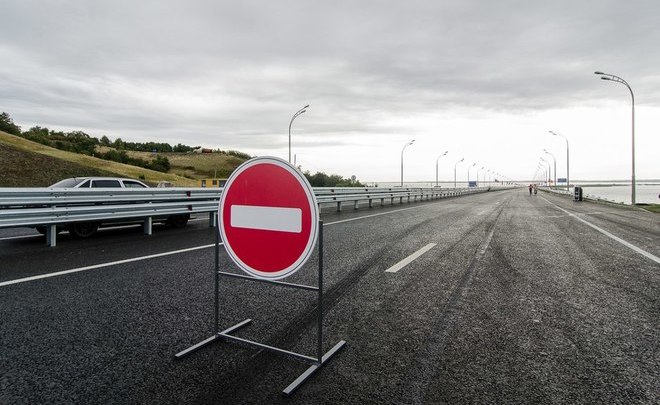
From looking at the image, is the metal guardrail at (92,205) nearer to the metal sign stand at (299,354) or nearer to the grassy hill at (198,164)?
the metal sign stand at (299,354)

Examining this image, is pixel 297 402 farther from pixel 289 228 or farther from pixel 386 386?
pixel 289 228

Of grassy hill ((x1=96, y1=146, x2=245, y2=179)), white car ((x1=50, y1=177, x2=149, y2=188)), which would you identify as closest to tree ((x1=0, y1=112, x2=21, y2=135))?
grassy hill ((x1=96, y1=146, x2=245, y2=179))

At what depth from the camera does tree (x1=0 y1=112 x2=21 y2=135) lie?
78625 mm

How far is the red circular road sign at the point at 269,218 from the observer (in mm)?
2914

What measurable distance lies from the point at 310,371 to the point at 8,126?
10295cm

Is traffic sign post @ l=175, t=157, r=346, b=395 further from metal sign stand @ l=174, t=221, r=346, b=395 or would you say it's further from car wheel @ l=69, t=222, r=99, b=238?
car wheel @ l=69, t=222, r=99, b=238

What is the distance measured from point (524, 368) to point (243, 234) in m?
2.33

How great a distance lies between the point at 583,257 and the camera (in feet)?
23.2

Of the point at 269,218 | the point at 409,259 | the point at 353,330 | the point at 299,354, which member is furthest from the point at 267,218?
the point at 409,259

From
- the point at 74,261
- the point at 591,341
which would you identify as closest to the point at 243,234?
the point at 591,341

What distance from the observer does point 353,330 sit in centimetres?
354

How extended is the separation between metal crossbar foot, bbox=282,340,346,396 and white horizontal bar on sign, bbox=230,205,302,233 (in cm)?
96

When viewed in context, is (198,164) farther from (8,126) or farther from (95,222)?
(95,222)

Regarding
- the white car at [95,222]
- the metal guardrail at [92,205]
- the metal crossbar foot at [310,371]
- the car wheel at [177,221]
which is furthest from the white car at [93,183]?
the metal crossbar foot at [310,371]
